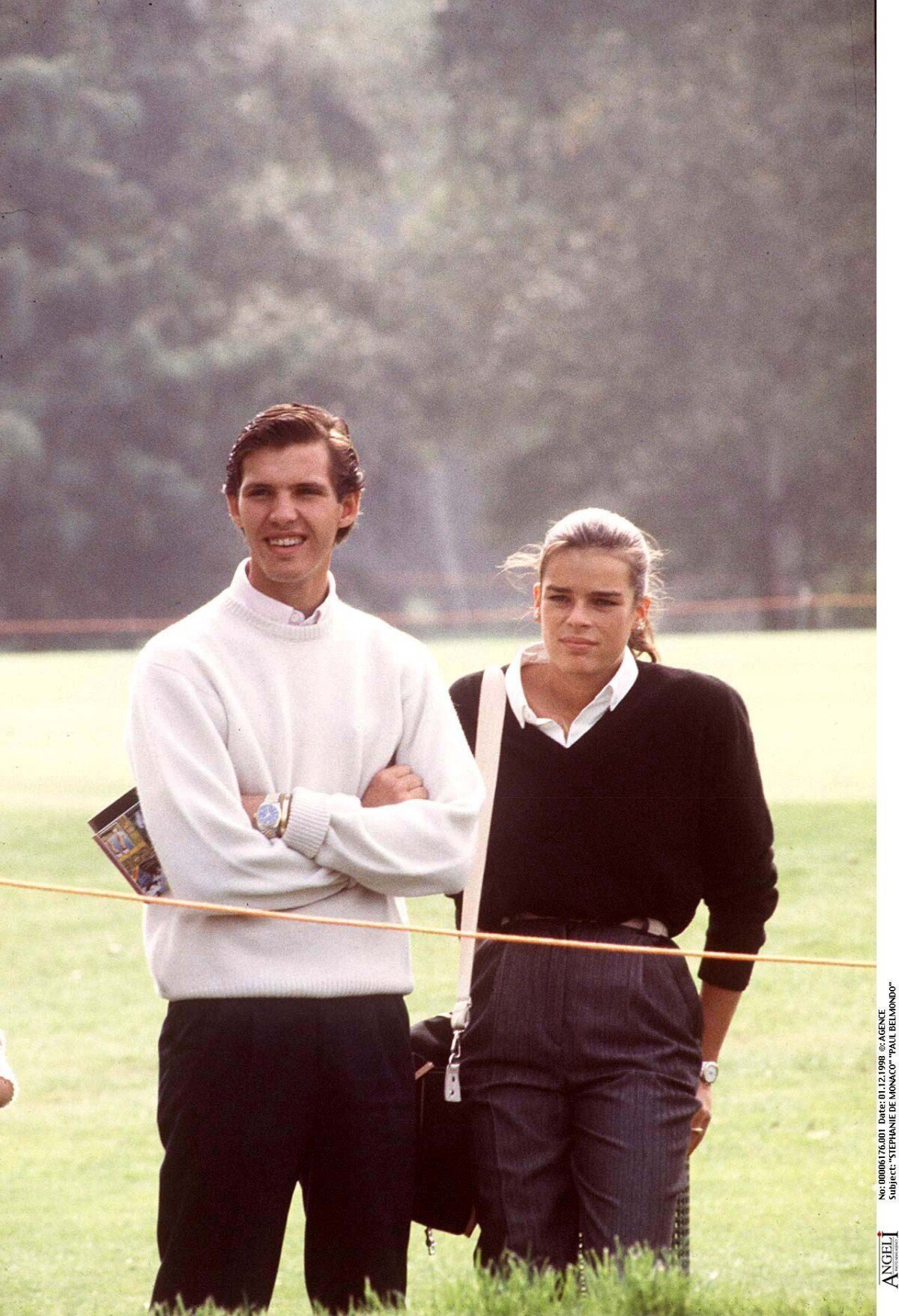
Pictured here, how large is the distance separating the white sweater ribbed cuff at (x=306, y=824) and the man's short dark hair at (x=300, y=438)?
0.51 metres

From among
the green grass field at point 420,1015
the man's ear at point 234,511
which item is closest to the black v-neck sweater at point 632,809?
Answer: the man's ear at point 234,511

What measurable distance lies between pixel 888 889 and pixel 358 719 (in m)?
0.96

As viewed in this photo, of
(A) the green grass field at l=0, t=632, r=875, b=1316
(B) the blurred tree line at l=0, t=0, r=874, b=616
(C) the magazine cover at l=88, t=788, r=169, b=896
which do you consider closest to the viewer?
(C) the magazine cover at l=88, t=788, r=169, b=896

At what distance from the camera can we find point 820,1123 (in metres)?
7.04

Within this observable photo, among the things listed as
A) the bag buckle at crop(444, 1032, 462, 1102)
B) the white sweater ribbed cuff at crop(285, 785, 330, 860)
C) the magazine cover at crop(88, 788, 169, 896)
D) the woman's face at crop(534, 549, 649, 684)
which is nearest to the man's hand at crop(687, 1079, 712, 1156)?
the bag buckle at crop(444, 1032, 462, 1102)

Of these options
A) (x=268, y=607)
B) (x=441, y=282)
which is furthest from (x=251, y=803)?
(x=441, y=282)

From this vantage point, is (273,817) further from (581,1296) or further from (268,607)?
(581,1296)

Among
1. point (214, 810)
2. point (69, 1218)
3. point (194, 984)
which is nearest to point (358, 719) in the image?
point (214, 810)

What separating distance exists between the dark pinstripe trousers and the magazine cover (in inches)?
23.8

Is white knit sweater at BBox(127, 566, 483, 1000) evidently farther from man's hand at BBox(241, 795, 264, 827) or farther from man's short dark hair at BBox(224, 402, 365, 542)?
man's short dark hair at BBox(224, 402, 365, 542)

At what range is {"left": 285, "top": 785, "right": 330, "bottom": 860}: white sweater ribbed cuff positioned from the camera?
2990 mm

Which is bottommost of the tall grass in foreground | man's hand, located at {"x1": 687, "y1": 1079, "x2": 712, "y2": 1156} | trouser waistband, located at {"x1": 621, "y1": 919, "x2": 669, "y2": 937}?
the tall grass in foreground

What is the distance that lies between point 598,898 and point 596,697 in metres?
0.35

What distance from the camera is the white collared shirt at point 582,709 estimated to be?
3.36 meters
